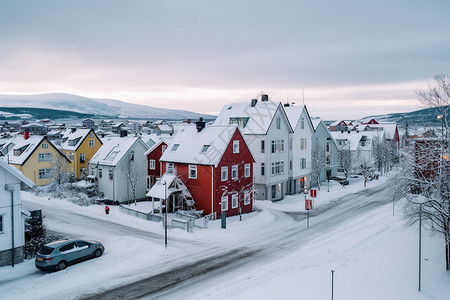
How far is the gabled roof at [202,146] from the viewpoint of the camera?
37.4 meters

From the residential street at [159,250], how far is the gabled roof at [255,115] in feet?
38.7

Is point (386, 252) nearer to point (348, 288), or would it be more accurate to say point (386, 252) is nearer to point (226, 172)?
point (348, 288)

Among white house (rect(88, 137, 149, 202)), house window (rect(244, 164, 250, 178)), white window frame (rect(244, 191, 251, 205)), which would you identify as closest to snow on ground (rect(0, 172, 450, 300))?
white window frame (rect(244, 191, 251, 205))

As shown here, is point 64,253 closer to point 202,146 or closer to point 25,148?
point 202,146

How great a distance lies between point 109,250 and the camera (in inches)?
1025

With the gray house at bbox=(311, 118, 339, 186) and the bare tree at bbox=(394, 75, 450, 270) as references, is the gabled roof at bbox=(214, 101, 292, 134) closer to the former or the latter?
the gray house at bbox=(311, 118, 339, 186)

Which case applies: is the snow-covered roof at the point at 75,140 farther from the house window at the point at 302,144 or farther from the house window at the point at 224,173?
the house window at the point at 302,144

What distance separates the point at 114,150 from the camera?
160ft

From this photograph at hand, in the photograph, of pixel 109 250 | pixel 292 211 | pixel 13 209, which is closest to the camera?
pixel 13 209

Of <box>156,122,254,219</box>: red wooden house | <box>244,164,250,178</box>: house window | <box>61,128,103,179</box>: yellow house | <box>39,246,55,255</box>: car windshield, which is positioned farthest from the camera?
<box>61,128,103,179</box>: yellow house

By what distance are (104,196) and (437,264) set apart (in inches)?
1522

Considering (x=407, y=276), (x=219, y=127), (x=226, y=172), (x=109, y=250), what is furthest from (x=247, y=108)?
(x=407, y=276)

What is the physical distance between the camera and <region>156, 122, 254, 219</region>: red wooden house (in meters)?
36.8

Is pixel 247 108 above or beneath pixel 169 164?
above
